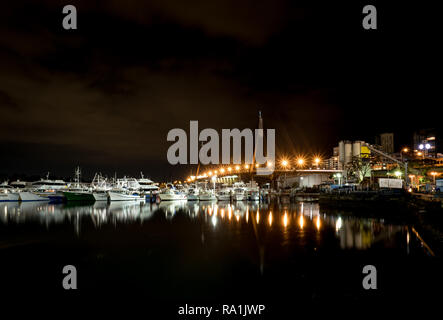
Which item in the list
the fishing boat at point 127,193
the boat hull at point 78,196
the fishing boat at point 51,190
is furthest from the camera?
the fishing boat at point 51,190

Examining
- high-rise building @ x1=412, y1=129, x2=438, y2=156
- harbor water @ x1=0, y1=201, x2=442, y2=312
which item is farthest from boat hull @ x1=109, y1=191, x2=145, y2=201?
high-rise building @ x1=412, y1=129, x2=438, y2=156

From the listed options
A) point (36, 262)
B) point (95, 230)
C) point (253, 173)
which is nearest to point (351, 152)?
point (253, 173)

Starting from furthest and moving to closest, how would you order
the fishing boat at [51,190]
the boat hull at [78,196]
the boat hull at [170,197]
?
the boat hull at [170,197] < the fishing boat at [51,190] < the boat hull at [78,196]

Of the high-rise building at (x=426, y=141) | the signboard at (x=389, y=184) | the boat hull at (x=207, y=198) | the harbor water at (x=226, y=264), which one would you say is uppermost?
the high-rise building at (x=426, y=141)

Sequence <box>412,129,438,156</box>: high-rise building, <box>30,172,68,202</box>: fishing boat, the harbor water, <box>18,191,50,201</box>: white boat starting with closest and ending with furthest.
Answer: the harbor water, <box>30,172,68,202</box>: fishing boat, <box>18,191,50,201</box>: white boat, <box>412,129,438,156</box>: high-rise building

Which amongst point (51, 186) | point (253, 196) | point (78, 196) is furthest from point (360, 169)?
point (51, 186)

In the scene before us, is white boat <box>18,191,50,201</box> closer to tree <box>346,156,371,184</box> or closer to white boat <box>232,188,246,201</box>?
white boat <box>232,188,246,201</box>

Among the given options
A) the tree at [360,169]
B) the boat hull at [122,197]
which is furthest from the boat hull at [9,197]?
the tree at [360,169]

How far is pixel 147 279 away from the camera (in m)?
10.1

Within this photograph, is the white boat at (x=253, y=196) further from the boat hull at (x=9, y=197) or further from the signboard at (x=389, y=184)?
the boat hull at (x=9, y=197)

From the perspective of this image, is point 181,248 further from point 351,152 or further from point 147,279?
point 351,152

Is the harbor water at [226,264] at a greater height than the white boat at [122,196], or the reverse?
the harbor water at [226,264]

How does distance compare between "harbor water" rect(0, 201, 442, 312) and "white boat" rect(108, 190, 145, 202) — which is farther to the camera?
"white boat" rect(108, 190, 145, 202)

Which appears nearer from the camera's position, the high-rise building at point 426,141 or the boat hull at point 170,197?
the boat hull at point 170,197
